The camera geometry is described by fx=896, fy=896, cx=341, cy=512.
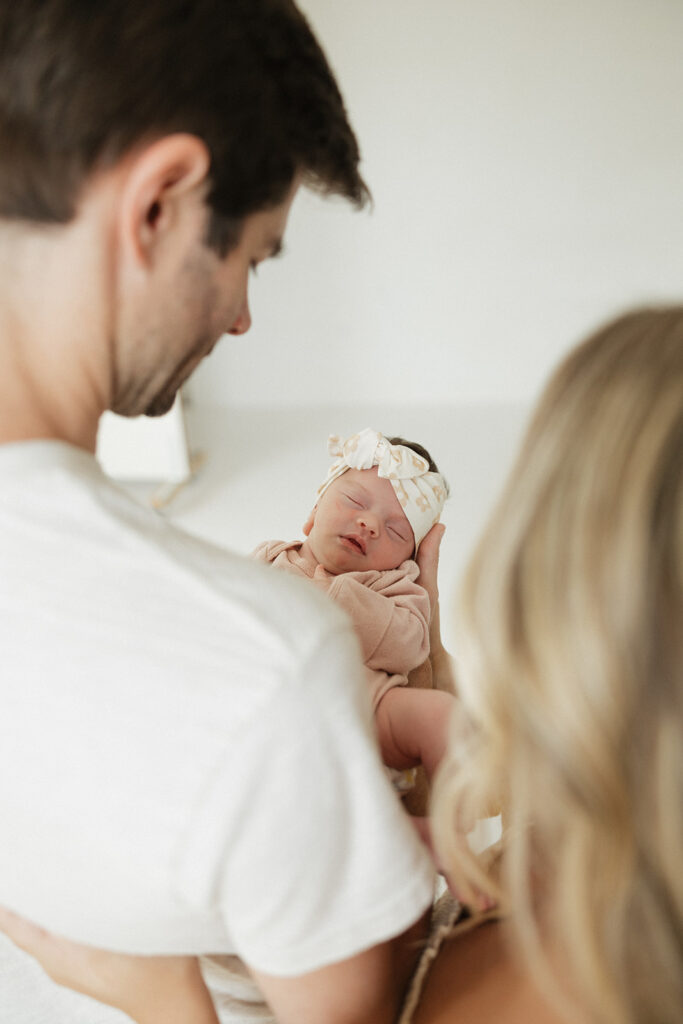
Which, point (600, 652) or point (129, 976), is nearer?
point (600, 652)

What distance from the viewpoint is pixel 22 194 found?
63cm

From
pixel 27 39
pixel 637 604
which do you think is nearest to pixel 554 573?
pixel 637 604

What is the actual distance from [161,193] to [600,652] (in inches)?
17.1

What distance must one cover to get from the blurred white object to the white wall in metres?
1.00

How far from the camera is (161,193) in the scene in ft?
2.09

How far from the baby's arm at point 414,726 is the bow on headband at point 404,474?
0.50m

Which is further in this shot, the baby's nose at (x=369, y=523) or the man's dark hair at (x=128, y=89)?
the baby's nose at (x=369, y=523)

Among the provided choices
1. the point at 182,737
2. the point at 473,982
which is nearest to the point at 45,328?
the point at 182,737

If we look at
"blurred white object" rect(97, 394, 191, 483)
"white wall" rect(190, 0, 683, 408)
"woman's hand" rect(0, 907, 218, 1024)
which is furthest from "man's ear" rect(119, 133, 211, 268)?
"white wall" rect(190, 0, 683, 408)

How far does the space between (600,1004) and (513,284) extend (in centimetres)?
374

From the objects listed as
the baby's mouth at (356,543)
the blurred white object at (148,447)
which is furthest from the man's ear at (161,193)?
the blurred white object at (148,447)

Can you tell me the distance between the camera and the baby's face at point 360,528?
1544 mm

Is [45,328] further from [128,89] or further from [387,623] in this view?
[387,623]

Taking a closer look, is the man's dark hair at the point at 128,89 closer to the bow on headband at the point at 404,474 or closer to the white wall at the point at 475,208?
the bow on headband at the point at 404,474
